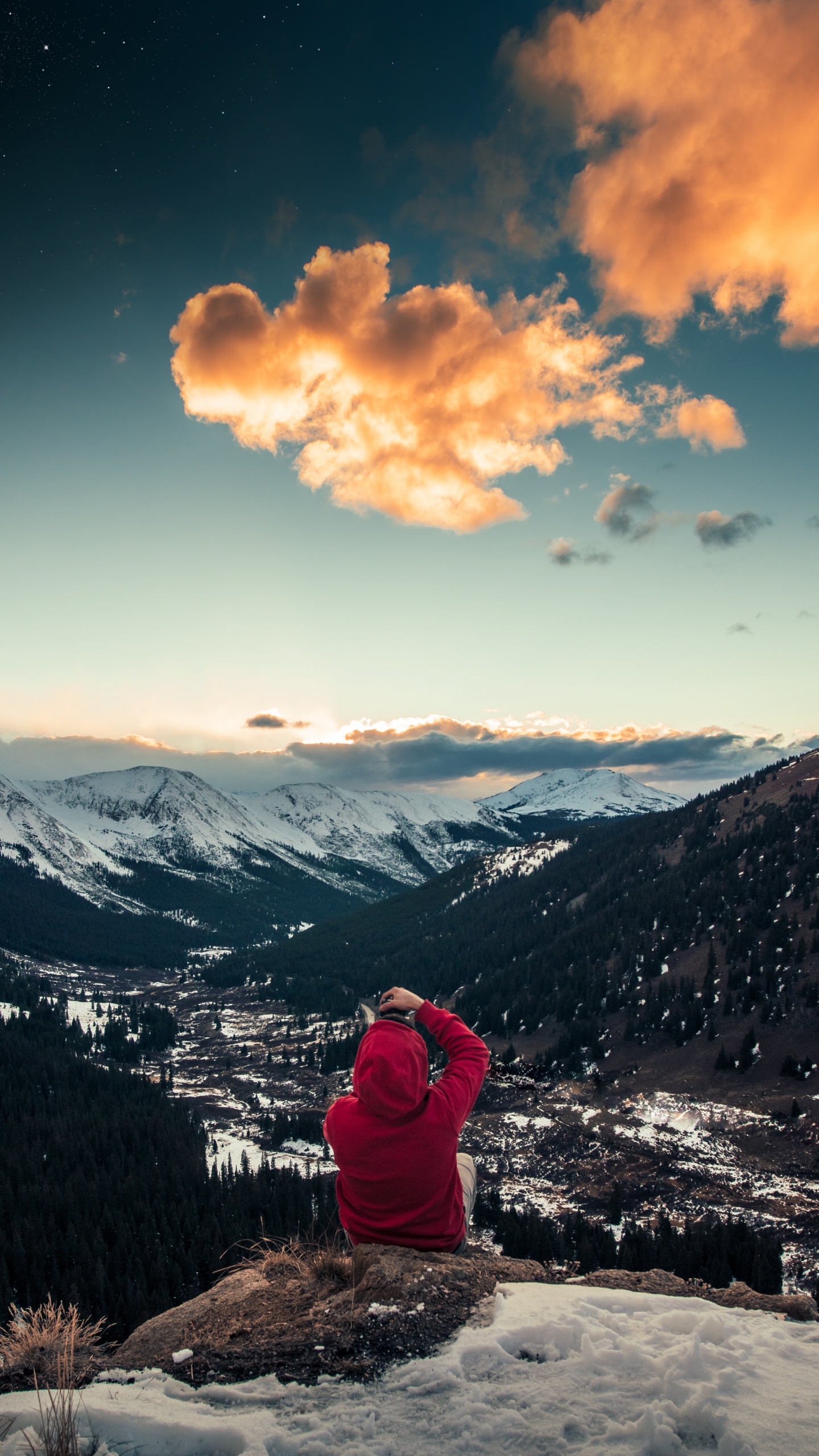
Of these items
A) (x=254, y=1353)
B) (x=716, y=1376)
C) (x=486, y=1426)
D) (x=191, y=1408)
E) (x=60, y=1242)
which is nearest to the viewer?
(x=486, y=1426)

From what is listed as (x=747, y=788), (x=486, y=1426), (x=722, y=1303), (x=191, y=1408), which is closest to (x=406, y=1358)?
(x=486, y=1426)

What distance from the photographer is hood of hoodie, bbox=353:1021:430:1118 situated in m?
5.45

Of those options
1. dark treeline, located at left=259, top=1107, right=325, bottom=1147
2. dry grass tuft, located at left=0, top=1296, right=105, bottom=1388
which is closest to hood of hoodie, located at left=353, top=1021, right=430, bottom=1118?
dry grass tuft, located at left=0, top=1296, right=105, bottom=1388

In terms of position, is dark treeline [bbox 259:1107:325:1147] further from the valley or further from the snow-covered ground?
the snow-covered ground

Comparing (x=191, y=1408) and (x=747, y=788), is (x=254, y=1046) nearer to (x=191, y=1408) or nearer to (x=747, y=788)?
(x=747, y=788)

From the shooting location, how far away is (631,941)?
350 feet

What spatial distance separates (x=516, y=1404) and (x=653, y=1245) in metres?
48.0

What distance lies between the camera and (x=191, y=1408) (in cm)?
419

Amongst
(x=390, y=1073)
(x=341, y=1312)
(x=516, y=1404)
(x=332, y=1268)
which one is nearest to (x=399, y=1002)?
(x=390, y=1073)

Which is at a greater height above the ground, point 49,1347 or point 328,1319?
point 328,1319

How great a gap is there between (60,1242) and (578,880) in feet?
427

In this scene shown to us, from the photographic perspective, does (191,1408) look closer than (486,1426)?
No

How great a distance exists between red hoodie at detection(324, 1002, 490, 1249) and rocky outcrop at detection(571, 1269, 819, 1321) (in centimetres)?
226

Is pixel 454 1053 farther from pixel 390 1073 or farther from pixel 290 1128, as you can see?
pixel 290 1128
